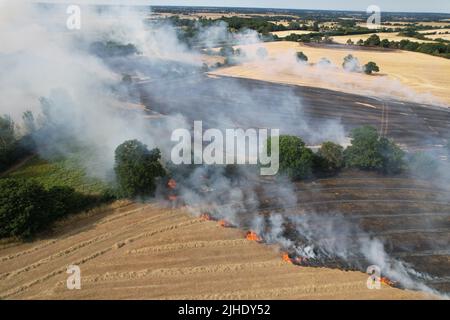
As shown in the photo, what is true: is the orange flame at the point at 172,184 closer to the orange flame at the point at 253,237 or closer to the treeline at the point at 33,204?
the treeline at the point at 33,204

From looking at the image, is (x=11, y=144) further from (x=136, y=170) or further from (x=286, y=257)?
(x=286, y=257)

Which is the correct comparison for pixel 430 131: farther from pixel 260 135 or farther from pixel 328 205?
pixel 328 205

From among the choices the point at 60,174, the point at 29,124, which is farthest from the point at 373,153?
the point at 29,124

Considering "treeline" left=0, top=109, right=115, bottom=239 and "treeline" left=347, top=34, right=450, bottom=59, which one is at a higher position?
"treeline" left=347, top=34, right=450, bottom=59

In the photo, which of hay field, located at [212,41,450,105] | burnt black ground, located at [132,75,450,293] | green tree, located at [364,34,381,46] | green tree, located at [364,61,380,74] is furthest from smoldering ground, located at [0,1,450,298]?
green tree, located at [364,34,381,46]

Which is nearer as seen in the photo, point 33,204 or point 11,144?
point 33,204

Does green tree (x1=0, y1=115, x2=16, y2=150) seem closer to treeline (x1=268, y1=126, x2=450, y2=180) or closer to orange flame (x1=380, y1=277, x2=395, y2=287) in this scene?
treeline (x1=268, y1=126, x2=450, y2=180)
